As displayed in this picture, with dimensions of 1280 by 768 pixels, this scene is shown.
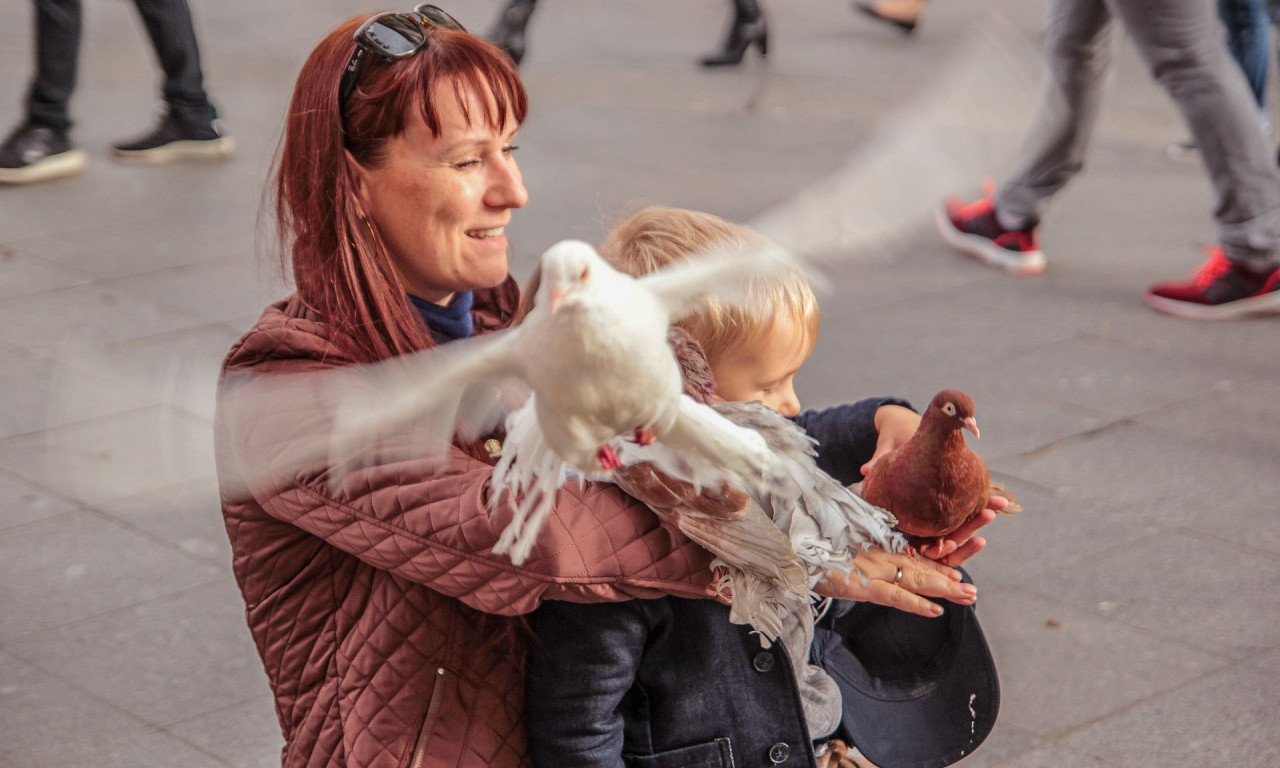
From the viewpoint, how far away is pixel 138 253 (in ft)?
17.7

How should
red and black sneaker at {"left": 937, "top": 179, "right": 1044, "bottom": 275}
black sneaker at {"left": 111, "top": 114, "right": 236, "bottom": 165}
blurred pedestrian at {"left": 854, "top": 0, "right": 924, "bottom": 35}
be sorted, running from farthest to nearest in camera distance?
blurred pedestrian at {"left": 854, "top": 0, "right": 924, "bottom": 35} < black sneaker at {"left": 111, "top": 114, "right": 236, "bottom": 165} < red and black sneaker at {"left": 937, "top": 179, "right": 1044, "bottom": 275}

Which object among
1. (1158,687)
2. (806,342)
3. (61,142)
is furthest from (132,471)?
(61,142)

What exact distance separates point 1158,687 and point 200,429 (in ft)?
7.44

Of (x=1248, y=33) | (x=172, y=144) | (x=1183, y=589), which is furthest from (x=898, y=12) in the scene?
(x=1183, y=589)

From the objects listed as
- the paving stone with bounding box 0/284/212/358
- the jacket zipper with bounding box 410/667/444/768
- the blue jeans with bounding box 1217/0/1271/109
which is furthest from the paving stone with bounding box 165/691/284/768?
the blue jeans with bounding box 1217/0/1271/109

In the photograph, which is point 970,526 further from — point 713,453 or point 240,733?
point 240,733

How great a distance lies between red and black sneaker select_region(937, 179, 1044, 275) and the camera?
5.52 meters

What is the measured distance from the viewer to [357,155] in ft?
5.83

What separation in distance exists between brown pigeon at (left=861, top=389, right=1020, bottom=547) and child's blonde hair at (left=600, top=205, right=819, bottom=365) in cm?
25

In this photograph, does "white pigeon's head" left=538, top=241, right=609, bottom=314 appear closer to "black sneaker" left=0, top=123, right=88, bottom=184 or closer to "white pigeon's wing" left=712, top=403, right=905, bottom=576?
"white pigeon's wing" left=712, top=403, right=905, bottom=576

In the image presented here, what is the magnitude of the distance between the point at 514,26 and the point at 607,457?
21.1ft

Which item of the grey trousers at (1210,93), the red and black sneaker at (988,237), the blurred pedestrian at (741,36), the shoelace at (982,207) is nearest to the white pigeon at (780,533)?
the grey trousers at (1210,93)

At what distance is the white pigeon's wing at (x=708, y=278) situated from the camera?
1.31m

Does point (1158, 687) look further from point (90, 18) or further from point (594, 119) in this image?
point (90, 18)
